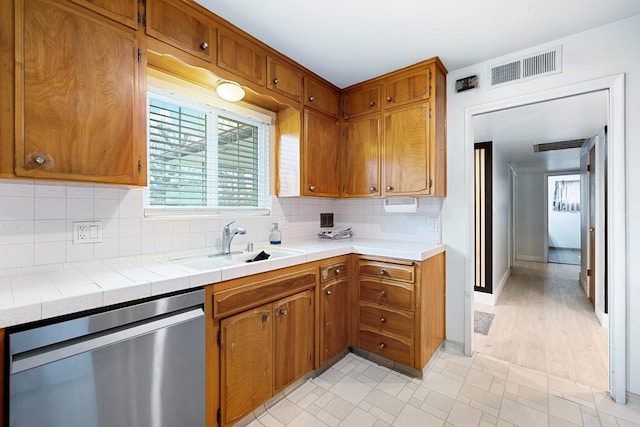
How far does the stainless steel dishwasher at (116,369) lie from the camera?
914mm

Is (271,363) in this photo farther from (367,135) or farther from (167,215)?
(367,135)

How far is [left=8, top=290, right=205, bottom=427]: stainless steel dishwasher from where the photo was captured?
914 millimetres

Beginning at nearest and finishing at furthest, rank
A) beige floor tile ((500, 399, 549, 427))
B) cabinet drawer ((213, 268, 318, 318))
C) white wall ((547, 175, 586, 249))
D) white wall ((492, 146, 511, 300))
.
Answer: cabinet drawer ((213, 268, 318, 318))
beige floor tile ((500, 399, 549, 427))
white wall ((492, 146, 511, 300))
white wall ((547, 175, 586, 249))

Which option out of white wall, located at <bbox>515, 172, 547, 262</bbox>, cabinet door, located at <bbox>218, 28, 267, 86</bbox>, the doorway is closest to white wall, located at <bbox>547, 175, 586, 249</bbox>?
the doorway

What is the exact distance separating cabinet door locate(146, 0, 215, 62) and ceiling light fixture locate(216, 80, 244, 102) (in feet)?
0.64

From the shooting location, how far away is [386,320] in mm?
2189

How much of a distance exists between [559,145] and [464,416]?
165 inches

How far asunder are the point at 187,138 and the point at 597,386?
10.8ft

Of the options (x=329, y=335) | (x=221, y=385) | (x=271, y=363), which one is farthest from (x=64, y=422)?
(x=329, y=335)

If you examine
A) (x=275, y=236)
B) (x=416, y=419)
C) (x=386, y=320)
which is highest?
(x=275, y=236)

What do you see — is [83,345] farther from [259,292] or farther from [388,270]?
[388,270]

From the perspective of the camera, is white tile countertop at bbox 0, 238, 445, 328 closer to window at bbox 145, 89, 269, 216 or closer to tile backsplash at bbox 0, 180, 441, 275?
tile backsplash at bbox 0, 180, 441, 275

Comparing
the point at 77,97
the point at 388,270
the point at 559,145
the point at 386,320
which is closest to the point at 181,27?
the point at 77,97

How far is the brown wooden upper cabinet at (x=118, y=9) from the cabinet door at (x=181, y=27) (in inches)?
2.7
